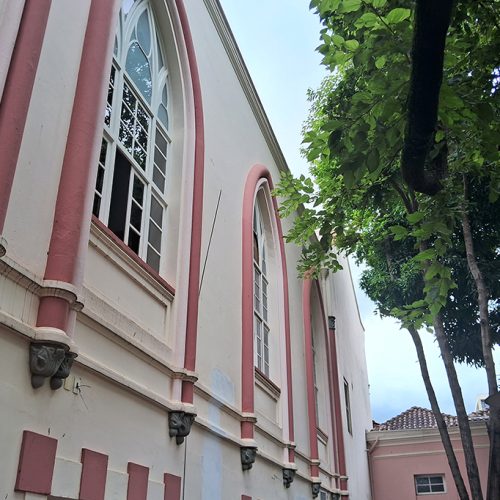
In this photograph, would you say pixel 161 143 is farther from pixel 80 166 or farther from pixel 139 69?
pixel 80 166

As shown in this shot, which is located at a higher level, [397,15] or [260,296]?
[260,296]

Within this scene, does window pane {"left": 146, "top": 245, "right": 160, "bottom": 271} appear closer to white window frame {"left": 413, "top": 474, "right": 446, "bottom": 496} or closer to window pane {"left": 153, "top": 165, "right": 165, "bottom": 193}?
window pane {"left": 153, "top": 165, "right": 165, "bottom": 193}

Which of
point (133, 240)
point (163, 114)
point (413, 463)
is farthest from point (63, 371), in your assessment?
point (413, 463)

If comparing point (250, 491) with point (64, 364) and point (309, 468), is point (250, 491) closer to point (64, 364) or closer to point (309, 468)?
point (309, 468)

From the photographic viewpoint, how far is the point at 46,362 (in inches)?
A: 136

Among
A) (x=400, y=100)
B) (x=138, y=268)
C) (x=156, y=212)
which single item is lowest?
(x=138, y=268)

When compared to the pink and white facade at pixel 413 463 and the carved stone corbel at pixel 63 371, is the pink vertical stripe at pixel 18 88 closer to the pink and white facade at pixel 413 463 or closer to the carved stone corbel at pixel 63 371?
the carved stone corbel at pixel 63 371

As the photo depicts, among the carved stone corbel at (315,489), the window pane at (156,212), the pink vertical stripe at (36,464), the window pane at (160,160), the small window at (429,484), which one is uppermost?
the window pane at (160,160)

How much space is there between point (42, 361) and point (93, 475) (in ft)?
3.25

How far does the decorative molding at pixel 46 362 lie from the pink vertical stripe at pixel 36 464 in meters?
0.32

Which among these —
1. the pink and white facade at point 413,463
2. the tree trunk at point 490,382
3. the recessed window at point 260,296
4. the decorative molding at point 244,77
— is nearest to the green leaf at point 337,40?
the decorative molding at point 244,77

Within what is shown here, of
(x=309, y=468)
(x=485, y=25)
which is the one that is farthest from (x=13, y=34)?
(x=309, y=468)

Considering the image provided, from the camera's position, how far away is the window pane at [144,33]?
6.39 metres

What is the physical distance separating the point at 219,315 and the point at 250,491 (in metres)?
2.22
